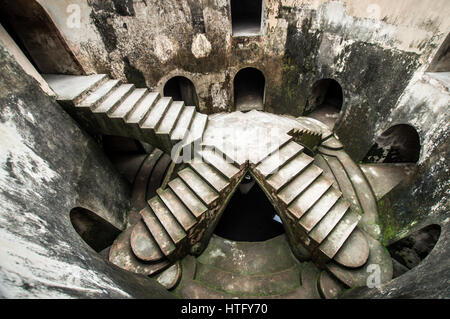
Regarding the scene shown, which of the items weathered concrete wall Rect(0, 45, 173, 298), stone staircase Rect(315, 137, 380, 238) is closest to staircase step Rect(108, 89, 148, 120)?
weathered concrete wall Rect(0, 45, 173, 298)

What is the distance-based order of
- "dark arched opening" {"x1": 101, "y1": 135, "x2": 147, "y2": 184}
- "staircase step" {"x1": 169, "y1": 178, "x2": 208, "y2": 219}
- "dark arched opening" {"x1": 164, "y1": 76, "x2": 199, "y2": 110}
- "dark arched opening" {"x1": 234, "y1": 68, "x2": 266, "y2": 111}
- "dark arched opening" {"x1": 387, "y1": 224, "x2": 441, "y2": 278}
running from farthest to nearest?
"dark arched opening" {"x1": 234, "y1": 68, "x2": 266, "y2": 111} → "dark arched opening" {"x1": 164, "y1": 76, "x2": 199, "y2": 110} → "dark arched opening" {"x1": 101, "y1": 135, "x2": 147, "y2": 184} → "staircase step" {"x1": 169, "y1": 178, "x2": 208, "y2": 219} → "dark arched opening" {"x1": 387, "y1": 224, "x2": 441, "y2": 278}

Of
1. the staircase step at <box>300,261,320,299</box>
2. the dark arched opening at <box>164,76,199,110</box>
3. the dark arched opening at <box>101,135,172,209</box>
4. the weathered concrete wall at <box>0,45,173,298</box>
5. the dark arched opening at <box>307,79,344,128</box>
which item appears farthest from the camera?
the dark arched opening at <box>164,76,199,110</box>

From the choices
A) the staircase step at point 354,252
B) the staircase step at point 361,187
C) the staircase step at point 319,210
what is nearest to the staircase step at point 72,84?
the staircase step at point 319,210

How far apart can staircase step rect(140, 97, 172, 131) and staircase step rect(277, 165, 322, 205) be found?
140 inches

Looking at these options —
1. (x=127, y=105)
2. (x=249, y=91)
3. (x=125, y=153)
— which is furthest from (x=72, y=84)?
(x=249, y=91)

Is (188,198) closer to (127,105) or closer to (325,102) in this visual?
(127,105)

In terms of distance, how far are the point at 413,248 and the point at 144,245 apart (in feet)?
19.9

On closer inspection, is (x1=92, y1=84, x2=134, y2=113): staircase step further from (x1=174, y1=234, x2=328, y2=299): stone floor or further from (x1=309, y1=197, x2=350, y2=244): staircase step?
(x1=309, y1=197, x2=350, y2=244): staircase step

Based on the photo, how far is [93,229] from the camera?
5.29 m

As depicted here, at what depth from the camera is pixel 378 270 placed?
15.8 feet

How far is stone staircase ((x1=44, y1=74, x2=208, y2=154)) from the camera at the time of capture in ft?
17.2

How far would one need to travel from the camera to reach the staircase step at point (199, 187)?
5.06 metres
